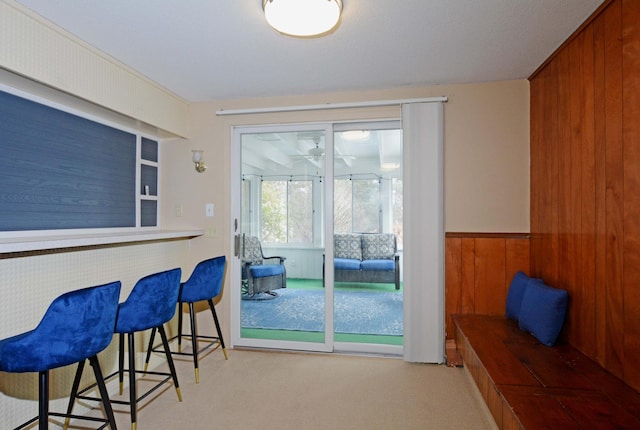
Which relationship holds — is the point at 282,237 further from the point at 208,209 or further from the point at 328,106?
the point at 328,106

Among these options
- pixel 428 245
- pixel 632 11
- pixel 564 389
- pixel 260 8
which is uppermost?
pixel 260 8

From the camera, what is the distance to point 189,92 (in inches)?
130

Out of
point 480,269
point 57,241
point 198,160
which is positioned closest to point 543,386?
point 480,269

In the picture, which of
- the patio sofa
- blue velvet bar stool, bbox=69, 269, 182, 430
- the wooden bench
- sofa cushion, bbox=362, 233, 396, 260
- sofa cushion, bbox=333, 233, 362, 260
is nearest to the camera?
the wooden bench

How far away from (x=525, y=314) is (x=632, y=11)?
1.85 metres

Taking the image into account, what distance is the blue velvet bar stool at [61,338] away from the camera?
1.55m

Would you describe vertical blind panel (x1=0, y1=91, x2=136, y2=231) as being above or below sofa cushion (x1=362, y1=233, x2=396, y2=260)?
above

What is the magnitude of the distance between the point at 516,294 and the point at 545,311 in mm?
455

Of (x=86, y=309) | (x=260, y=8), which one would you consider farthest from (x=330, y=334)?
(x=260, y=8)

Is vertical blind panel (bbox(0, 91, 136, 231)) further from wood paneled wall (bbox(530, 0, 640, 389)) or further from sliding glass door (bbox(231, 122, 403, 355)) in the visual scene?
wood paneled wall (bbox(530, 0, 640, 389))

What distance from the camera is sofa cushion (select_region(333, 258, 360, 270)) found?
383 centimetres

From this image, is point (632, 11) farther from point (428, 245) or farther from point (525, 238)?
point (428, 245)

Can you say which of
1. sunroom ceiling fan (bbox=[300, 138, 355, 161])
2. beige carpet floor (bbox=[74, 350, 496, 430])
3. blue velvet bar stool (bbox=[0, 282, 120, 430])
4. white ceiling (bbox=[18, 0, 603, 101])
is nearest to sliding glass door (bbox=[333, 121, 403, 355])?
sunroom ceiling fan (bbox=[300, 138, 355, 161])

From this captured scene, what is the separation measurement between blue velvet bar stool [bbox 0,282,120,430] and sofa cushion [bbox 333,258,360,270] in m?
2.34
